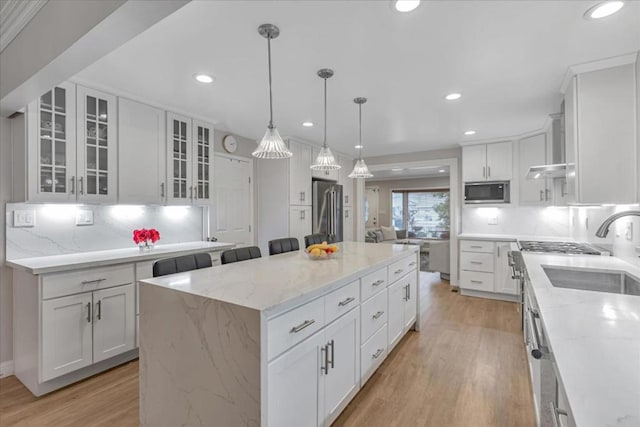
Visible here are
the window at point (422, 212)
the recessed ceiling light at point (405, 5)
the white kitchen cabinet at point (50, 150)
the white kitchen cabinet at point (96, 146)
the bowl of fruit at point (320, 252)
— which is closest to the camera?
the recessed ceiling light at point (405, 5)

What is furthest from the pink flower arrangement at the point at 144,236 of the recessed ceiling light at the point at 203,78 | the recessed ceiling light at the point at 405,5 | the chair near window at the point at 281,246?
the recessed ceiling light at the point at 405,5

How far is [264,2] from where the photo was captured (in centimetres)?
158

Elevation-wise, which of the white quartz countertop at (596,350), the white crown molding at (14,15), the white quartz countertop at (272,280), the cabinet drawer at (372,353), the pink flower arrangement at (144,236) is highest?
the white crown molding at (14,15)

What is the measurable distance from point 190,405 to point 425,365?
1.88 metres

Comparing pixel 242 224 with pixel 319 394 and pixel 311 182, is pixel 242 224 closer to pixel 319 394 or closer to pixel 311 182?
pixel 311 182

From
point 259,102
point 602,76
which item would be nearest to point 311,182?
point 259,102

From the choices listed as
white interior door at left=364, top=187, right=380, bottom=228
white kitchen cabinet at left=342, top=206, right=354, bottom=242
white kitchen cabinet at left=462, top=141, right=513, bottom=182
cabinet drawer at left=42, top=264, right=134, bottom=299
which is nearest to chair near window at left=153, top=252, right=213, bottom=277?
cabinet drawer at left=42, top=264, right=134, bottom=299

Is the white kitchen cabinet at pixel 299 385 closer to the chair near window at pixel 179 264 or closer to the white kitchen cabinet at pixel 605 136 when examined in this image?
the chair near window at pixel 179 264

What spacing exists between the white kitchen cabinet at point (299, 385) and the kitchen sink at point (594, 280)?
170cm

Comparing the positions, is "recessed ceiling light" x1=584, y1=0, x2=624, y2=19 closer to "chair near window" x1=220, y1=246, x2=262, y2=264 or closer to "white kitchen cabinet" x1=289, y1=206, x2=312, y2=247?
"chair near window" x1=220, y1=246, x2=262, y2=264

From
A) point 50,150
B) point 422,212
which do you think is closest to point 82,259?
point 50,150

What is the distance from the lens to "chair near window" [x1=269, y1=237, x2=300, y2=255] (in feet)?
9.55

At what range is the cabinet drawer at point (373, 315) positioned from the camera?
2.09 m

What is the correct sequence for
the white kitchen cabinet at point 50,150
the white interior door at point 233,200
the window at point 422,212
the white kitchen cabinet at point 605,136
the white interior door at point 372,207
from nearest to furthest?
1. the white kitchen cabinet at point 605,136
2. the white kitchen cabinet at point 50,150
3. the white interior door at point 233,200
4. the window at point 422,212
5. the white interior door at point 372,207
